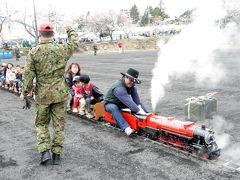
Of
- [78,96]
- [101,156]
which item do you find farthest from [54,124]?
[78,96]

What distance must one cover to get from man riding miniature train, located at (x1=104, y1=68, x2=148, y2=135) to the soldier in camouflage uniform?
1685mm

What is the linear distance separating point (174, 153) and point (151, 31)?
74509 mm

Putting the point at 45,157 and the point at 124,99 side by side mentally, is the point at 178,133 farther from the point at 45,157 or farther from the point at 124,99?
the point at 45,157

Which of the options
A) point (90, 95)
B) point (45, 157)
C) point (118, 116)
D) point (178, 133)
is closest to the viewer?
point (45, 157)

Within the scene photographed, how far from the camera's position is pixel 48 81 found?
4633 millimetres

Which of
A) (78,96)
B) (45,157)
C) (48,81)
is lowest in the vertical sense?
(45,157)

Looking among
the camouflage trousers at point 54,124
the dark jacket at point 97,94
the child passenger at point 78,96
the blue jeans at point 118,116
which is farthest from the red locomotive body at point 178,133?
the child passenger at point 78,96

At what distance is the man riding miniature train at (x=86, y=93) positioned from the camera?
781cm

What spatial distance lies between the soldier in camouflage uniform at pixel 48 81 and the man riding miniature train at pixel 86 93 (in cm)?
290

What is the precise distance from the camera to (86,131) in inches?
268

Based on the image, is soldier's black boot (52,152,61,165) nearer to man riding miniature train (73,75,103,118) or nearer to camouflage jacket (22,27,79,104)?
camouflage jacket (22,27,79,104)

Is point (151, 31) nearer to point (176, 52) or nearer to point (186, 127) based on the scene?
point (176, 52)

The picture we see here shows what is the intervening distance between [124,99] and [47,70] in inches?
83.1

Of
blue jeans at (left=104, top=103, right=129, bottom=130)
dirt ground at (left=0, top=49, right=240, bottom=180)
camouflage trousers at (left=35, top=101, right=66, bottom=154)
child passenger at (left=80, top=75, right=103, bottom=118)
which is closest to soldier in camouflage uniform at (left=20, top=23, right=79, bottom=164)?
camouflage trousers at (left=35, top=101, right=66, bottom=154)
